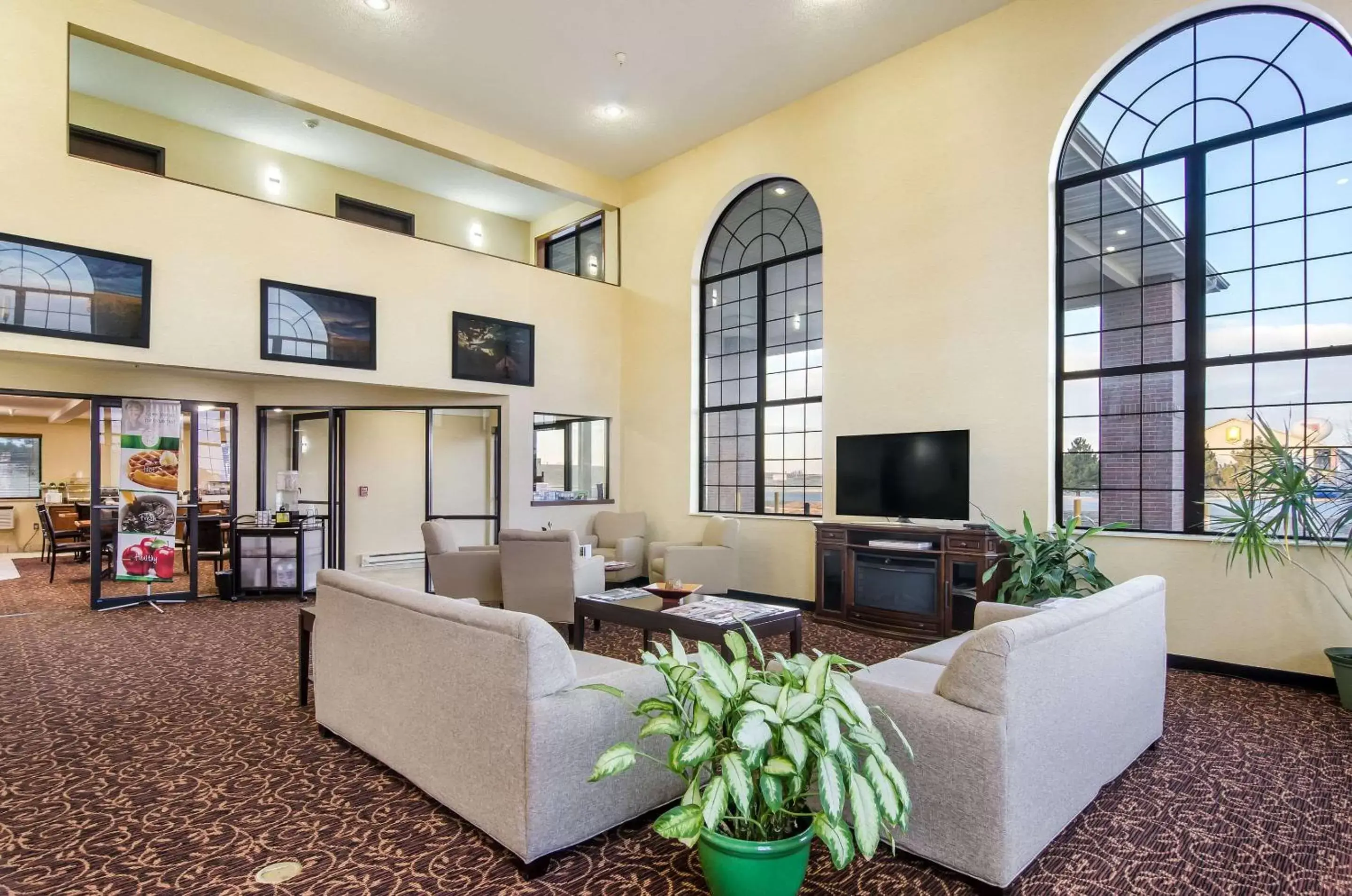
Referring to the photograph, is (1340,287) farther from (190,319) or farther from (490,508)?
(190,319)

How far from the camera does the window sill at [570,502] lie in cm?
826

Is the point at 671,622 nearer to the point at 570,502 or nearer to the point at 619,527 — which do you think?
the point at 619,527

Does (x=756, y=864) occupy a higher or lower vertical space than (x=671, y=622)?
lower

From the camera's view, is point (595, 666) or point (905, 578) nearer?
point (595, 666)

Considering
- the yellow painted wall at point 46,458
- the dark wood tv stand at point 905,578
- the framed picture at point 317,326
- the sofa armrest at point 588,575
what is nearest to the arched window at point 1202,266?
the dark wood tv stand at point 905,578

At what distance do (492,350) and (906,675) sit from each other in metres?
6.35

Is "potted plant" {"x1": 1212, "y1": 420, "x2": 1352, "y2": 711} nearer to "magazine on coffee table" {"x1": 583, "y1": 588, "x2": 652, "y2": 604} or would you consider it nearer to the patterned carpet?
the patterned carpet

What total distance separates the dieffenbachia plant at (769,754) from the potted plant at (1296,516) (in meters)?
3.55

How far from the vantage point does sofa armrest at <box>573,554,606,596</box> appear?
559 centimetres

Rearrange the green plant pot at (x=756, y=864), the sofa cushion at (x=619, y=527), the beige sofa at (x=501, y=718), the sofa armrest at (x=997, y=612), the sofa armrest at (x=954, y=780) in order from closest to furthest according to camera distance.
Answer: the green plant pot at (x=756, y=864) → the sofa armrest at (x=954, y=780) → the beige sofa at (x=501, y=718) → the sofa armrest at (x=997, y=612) → the sofa cushion at (x=619, y=527)

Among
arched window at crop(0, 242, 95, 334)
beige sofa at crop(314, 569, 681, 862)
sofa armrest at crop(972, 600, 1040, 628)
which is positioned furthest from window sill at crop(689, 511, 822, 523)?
arched window at crop(0, 242, 95, 334)

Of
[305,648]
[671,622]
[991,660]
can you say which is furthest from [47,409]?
[991,660]

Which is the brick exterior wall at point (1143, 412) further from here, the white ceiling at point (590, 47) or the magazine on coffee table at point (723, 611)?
the magazine on coffee table at point (723, 611)

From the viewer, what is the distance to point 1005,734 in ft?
6.76
